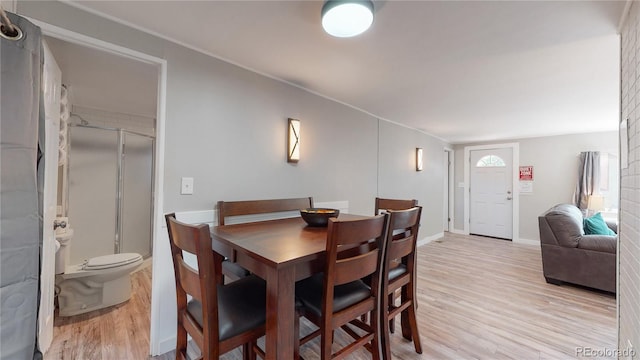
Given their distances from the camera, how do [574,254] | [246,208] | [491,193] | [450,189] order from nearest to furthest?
1. [246,208]
2. [574,254]
3. [491,193]
4. [450,189]

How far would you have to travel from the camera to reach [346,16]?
1345mm

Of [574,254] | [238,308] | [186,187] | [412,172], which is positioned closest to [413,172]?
[412,172]

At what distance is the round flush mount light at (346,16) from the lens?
51.1 inches

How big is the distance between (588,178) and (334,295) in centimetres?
544

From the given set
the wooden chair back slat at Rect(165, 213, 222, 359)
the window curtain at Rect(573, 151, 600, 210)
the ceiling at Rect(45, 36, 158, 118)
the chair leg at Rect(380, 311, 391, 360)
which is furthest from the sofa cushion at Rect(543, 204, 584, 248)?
the ceiling at Rect(45, 36, 158, 118)

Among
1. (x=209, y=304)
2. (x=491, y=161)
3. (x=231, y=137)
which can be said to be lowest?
(x=209, y=304)

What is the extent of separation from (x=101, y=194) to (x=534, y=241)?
7023 mm

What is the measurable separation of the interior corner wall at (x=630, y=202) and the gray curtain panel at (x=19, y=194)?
2.81 metres

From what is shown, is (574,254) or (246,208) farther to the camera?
(574,254)

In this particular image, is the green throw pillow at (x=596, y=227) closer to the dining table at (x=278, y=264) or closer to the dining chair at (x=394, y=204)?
the dining chair at (x=394, y=204)

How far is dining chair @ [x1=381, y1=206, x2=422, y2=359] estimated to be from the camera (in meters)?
1.46

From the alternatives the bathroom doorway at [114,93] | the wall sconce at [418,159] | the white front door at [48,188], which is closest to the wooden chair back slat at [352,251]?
the bathroom doorway at [114,93]

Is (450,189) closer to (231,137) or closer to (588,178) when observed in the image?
(588,178)

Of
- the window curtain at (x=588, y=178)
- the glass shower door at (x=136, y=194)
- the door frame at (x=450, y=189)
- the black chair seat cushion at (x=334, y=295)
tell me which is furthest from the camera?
the door frame at (x=450, y=189)
